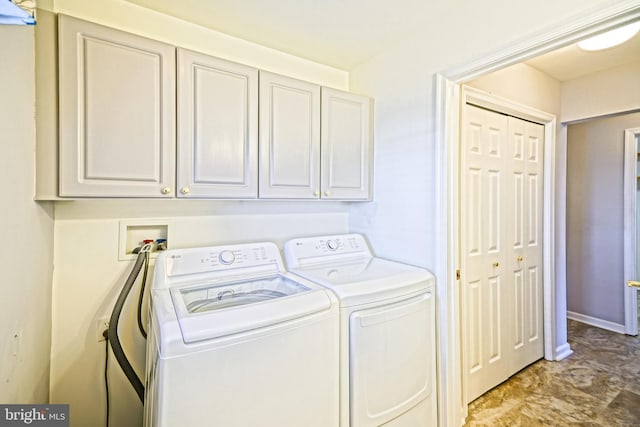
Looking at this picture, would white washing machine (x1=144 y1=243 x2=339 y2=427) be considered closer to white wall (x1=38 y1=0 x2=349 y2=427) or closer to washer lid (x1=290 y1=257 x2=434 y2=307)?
washer lid (x1=290 y1=257 x2=434 y2=307)

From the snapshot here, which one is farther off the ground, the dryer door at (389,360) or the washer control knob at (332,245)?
the washer control knob at (332,245)

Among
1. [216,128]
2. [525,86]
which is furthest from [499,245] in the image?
[216,128]

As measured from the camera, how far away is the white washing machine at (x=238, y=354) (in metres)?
0.92

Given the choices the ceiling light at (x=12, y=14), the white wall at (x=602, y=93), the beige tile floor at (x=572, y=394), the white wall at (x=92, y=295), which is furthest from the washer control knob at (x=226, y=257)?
the white wall at (x=602, y=93)

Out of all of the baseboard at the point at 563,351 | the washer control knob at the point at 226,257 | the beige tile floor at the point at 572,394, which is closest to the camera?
the washer control knob at the point at 226,257

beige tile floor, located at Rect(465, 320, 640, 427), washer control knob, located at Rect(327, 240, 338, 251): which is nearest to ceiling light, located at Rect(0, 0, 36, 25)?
washer control knob, located at Rect(327, 240, 338, 251)

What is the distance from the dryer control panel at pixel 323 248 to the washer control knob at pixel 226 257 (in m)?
0.35

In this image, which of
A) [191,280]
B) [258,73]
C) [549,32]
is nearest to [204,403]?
[191,280]

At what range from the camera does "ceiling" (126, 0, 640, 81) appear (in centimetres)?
150

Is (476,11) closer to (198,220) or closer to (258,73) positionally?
(258,73)

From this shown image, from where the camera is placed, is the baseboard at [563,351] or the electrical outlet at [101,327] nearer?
the electrical outlet at [101,327]

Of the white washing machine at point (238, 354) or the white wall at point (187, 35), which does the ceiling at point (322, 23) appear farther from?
the white washing machine at point (238, 354)

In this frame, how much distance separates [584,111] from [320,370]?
3.03 meters

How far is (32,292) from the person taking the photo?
1066 millimetres
